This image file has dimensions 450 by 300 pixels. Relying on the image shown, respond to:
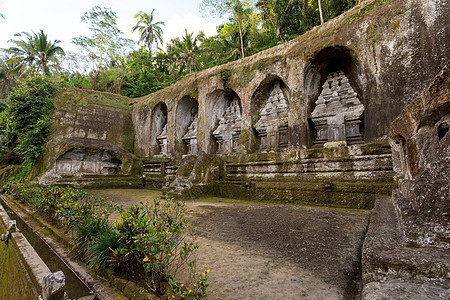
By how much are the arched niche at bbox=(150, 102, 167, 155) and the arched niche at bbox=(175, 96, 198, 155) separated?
1.59m

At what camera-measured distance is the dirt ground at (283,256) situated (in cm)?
160

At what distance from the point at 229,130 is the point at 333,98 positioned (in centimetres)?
460

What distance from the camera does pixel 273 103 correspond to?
31.0ft

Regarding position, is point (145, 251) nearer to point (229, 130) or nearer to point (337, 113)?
point (337, 113)

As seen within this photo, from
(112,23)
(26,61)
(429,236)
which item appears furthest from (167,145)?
(26,61)

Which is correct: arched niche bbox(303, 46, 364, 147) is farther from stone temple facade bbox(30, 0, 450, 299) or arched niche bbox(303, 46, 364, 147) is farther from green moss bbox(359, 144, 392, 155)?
green moss bbox(359, 144, 392, 155)

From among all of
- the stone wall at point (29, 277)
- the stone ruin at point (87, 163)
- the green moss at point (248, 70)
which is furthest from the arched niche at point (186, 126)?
the stone wall at point (29, 277)

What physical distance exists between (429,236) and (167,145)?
474 inches

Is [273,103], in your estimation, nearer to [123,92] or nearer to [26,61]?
[123,92]

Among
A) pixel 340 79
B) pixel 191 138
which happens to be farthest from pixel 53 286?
pixel 191 138

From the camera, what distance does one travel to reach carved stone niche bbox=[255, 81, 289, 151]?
8.98 metres

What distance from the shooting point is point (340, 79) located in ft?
26.7

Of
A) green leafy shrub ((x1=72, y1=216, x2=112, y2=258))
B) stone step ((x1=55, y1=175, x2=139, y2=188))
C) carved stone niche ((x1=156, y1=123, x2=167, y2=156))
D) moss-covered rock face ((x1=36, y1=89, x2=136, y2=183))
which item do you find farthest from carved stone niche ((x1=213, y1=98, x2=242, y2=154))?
green leafy shrub ((x1=72, y1=216, x2=112, y2=258))

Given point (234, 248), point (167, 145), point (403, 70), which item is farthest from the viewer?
point (167, 145)
